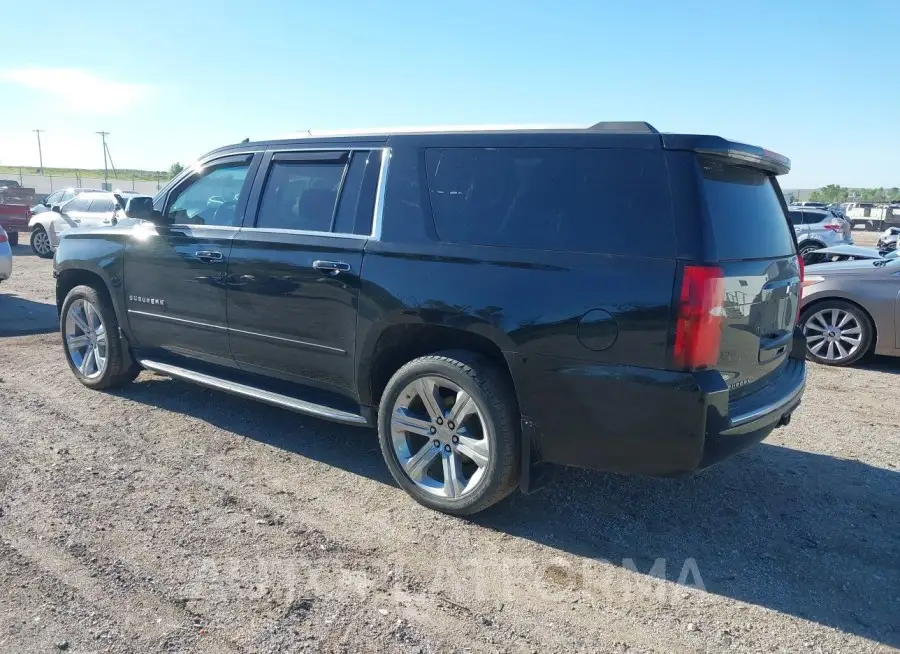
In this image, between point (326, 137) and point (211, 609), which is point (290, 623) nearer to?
point (211, 609)

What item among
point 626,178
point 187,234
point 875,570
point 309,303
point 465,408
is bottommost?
point 875,570

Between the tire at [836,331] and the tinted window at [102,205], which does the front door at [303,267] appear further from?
the tinted window at [102,205]

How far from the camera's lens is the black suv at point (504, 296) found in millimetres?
3098

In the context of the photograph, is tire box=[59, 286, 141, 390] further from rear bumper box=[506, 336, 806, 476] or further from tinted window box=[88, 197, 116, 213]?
tinted window box=[88, 197, 116, 213]

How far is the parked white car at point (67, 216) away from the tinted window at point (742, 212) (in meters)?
15.3

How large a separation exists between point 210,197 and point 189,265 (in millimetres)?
524

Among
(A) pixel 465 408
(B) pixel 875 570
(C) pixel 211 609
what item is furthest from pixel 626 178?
(C) pixel 211 609

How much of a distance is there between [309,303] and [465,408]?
1.20 metres

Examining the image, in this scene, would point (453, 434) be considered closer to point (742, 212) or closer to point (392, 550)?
point (392, 550)

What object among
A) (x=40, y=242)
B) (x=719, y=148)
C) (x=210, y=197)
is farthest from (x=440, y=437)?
(x=40, y=242)

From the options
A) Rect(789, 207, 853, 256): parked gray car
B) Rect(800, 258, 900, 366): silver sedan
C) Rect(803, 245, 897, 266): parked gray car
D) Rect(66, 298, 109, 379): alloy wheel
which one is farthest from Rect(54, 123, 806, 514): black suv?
Rect(789, 207, 853, 256): parked gray car

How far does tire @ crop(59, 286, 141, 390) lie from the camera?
18.3ft

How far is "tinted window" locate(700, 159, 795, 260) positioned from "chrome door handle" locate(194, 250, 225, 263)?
3.06 metres

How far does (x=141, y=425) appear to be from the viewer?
5062mm
